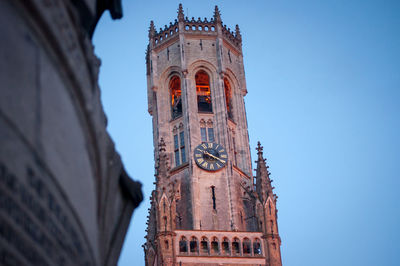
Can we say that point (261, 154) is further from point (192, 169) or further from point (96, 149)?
point (96, 149)

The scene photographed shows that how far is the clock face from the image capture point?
44156mm

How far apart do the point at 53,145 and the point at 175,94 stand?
42981 millimetres

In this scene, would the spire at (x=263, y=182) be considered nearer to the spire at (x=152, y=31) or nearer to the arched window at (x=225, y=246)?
the arched window at (x=225, y=246)

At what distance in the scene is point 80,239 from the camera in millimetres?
7027

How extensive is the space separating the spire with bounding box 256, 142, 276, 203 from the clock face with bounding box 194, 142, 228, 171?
2.22 metres

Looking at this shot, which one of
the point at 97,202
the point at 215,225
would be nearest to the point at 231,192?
the point at 215,225

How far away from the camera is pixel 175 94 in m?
49.6

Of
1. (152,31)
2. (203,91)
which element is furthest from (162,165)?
(152,31)

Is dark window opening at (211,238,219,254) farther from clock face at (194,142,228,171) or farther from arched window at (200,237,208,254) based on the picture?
clock face at (194,142,228,171)

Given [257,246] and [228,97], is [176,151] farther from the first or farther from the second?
[257,246]

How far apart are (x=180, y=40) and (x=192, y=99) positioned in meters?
4.57

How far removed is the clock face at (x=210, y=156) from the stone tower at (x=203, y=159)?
0.06 meters

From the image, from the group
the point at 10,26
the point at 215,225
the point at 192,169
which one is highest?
the point at 192,169

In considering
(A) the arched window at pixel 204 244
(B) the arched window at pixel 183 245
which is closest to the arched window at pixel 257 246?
(A) the arched window at pixel 204 244
